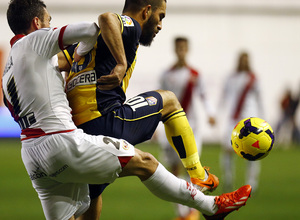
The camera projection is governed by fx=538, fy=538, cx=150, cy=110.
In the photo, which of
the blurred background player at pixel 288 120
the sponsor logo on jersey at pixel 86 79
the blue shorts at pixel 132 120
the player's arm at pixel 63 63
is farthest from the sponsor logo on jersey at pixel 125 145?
the blurred background player at pixel 288 120

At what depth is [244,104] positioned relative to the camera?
31.7 feet

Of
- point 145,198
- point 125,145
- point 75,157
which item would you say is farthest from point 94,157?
point 145,198

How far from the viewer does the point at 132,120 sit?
14.0 ft

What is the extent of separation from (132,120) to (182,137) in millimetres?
511

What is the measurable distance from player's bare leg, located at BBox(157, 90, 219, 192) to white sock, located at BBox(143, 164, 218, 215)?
0.68 ft

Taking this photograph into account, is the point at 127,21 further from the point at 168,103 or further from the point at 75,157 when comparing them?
the point at 75,157

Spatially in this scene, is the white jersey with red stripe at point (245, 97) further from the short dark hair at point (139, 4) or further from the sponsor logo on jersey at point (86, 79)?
the sponsor logo on jersey at point (86, 79)

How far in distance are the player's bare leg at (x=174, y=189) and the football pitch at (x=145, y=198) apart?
3.08 meters

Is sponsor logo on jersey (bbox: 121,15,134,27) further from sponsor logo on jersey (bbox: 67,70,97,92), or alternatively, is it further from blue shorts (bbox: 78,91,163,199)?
blue shorts (bbox: 78,91,163,199)

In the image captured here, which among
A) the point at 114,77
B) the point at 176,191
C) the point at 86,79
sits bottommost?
the point at 176,191

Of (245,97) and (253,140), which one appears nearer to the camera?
(253,140)

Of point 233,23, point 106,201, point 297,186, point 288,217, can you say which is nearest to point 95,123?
point 288,217

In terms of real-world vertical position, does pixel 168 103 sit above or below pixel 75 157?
above

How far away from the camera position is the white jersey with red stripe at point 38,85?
3.88 meters
